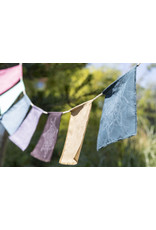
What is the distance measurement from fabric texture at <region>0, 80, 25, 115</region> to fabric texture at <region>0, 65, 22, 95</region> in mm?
24

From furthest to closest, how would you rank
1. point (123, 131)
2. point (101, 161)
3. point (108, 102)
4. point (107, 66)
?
point (107, 66)
point (101, 161)
point (108, 102)
point (123, 131)

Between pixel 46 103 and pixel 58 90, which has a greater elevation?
pixel 46 103

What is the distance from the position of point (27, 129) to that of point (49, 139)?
132 millimetres

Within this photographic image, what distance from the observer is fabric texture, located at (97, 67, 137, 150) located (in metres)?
0.76

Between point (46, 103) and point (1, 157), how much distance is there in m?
0.66

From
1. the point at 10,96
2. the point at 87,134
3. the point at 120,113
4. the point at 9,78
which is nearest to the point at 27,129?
the point at 10,96

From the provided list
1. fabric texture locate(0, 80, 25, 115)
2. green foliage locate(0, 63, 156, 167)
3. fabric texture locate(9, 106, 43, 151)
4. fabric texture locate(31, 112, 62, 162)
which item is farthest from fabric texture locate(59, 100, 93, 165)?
green foliage locate(0, 63, 156, 167)

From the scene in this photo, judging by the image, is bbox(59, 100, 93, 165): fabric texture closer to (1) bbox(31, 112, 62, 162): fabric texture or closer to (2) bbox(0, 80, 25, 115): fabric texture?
(1) bbox(31, 112, 62, 162): fabric texture

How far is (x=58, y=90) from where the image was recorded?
2.85 metres

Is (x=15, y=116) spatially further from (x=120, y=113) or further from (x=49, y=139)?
(x=120, y=113)

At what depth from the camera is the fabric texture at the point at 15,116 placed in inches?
46.6

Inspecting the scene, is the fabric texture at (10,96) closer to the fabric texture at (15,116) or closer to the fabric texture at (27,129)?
the fabric texture at (15,116)
